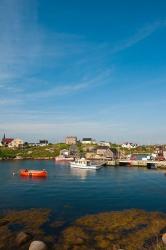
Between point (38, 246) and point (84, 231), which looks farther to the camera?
point (84, 231)

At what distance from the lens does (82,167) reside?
464 feet

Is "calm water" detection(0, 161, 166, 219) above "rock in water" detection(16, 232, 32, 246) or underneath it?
above

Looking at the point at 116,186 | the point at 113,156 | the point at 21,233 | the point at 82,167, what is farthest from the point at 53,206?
the point at 113,156

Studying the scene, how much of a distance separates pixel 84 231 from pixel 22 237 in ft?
29.1

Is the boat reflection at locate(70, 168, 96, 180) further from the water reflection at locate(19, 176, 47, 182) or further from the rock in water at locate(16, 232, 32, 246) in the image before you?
the rock in water at locate(16, 232, 32, 246)

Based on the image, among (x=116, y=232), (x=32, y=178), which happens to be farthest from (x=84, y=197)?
(x=32, y=178)

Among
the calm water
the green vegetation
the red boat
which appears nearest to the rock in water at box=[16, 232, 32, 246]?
the green vegetation

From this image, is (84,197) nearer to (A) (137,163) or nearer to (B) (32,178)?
(B) (32,178)

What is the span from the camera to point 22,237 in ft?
115

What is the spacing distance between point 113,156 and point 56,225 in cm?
15763

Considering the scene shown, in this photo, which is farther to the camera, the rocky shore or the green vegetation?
the green vegetation

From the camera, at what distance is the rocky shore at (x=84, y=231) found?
3416cm

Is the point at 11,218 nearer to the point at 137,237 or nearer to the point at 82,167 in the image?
the point at 137,237

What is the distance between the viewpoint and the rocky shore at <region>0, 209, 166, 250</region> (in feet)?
112
